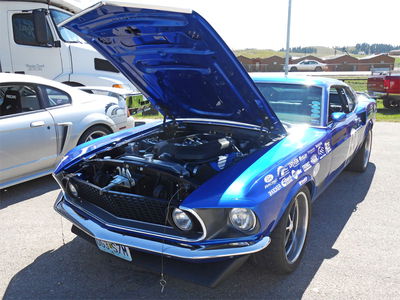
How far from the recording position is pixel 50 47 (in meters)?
7.49

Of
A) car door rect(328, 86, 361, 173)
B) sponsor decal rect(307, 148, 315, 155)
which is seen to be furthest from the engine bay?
car door rect(328, 86, 361, 173)

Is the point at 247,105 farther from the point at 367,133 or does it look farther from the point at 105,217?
the point at 367,133

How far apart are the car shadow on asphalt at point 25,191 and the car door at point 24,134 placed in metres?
0.23

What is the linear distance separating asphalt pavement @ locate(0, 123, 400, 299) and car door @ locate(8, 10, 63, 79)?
4.07m

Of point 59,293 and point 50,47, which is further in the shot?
point 50,47

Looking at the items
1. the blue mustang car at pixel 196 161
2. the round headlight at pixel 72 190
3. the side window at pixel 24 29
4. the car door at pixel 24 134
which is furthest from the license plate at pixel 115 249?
the side window at pixel 24 29

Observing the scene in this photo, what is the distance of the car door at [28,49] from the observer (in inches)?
286

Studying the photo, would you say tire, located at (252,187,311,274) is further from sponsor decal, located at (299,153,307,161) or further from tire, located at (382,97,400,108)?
tire, located at (382,97,400,108)

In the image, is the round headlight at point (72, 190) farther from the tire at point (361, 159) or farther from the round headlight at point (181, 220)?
the tire at point (361, 159)

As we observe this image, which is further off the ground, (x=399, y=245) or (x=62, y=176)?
(x=62, y=176)

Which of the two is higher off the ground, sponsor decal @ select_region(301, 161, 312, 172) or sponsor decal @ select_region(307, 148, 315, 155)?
sponsor decal @ select_region(307, 148, 315, 155)

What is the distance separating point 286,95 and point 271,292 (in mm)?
2178

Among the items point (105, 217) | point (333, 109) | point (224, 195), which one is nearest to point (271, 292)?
point (224, 195)

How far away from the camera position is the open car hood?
8.26ft
